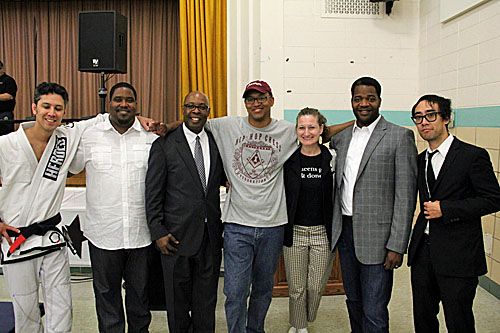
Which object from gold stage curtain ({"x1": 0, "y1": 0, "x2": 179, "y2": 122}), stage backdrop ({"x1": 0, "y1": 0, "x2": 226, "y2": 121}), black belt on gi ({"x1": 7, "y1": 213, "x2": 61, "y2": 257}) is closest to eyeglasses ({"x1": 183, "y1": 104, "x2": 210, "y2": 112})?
black belt on gi ({"x1": 7, "y1": 213, "x2": 61, "y2": 257})

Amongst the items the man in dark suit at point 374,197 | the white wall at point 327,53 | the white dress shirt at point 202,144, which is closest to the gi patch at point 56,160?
the white dress shirt at point 202,144

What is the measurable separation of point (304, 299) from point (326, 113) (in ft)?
8.63

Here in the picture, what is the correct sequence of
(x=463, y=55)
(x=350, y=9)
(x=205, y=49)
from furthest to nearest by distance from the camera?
(x=205, y=49) → (x=350, y=9) → (x=463, y=55)

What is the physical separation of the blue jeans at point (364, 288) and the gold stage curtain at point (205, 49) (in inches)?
138

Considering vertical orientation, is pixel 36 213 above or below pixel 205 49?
below

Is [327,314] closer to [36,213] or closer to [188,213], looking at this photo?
[188,213]

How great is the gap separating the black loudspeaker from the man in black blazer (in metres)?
3.01

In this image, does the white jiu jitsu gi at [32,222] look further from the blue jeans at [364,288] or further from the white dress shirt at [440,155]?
the white dress shirt at [440,155]

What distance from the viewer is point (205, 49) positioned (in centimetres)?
564

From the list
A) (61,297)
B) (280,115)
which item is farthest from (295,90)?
(61,297)

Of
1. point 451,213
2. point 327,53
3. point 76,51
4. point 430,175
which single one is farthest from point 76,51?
point 451,213

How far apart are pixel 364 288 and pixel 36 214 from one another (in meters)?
1.72

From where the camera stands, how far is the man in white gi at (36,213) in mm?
2145

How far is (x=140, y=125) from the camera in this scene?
2.44m
